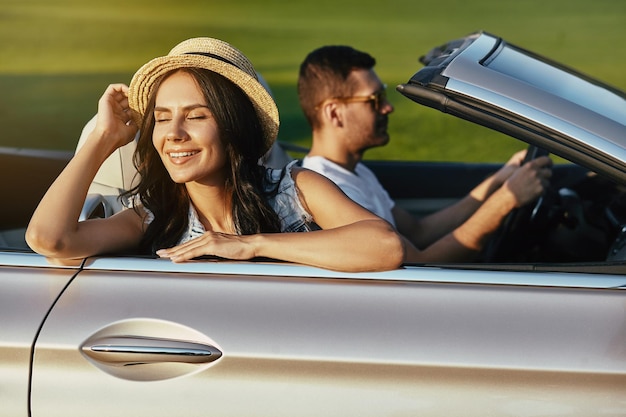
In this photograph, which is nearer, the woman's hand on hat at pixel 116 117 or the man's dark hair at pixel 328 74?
the woman's hand on hat at pixel 116 117

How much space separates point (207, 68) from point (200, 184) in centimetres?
A: 33

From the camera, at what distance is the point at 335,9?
17.4m

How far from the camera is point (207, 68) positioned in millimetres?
2721

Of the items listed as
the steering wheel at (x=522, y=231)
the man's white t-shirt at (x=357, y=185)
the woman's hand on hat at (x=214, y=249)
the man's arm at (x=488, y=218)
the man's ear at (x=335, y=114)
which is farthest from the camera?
the man's ear at (x=335, y=114)

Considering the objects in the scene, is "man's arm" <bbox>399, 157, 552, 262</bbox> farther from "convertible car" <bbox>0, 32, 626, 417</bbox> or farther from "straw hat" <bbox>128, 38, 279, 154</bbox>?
"convertible car" <bbox>0, 32, 626, 417</bbox>

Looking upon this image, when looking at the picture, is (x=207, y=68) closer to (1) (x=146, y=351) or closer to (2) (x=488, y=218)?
(1) (x=146, y=351)

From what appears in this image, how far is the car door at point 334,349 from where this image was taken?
84.4 inches

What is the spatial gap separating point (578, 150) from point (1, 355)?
4.46 ft

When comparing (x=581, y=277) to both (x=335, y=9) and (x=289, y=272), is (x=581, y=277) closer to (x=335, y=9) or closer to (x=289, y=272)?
(x=289, y=272)

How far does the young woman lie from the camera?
245 centimetres

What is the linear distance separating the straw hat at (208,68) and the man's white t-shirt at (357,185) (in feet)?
2.38

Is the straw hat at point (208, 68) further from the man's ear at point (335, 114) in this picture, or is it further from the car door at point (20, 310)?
the man's ear at point (335, 114)

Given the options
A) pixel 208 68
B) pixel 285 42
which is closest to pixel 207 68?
pixel 208 68

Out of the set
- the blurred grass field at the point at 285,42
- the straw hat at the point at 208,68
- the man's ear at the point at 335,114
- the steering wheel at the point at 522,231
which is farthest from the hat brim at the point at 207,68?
the blurred grass field at the point at 285,42
